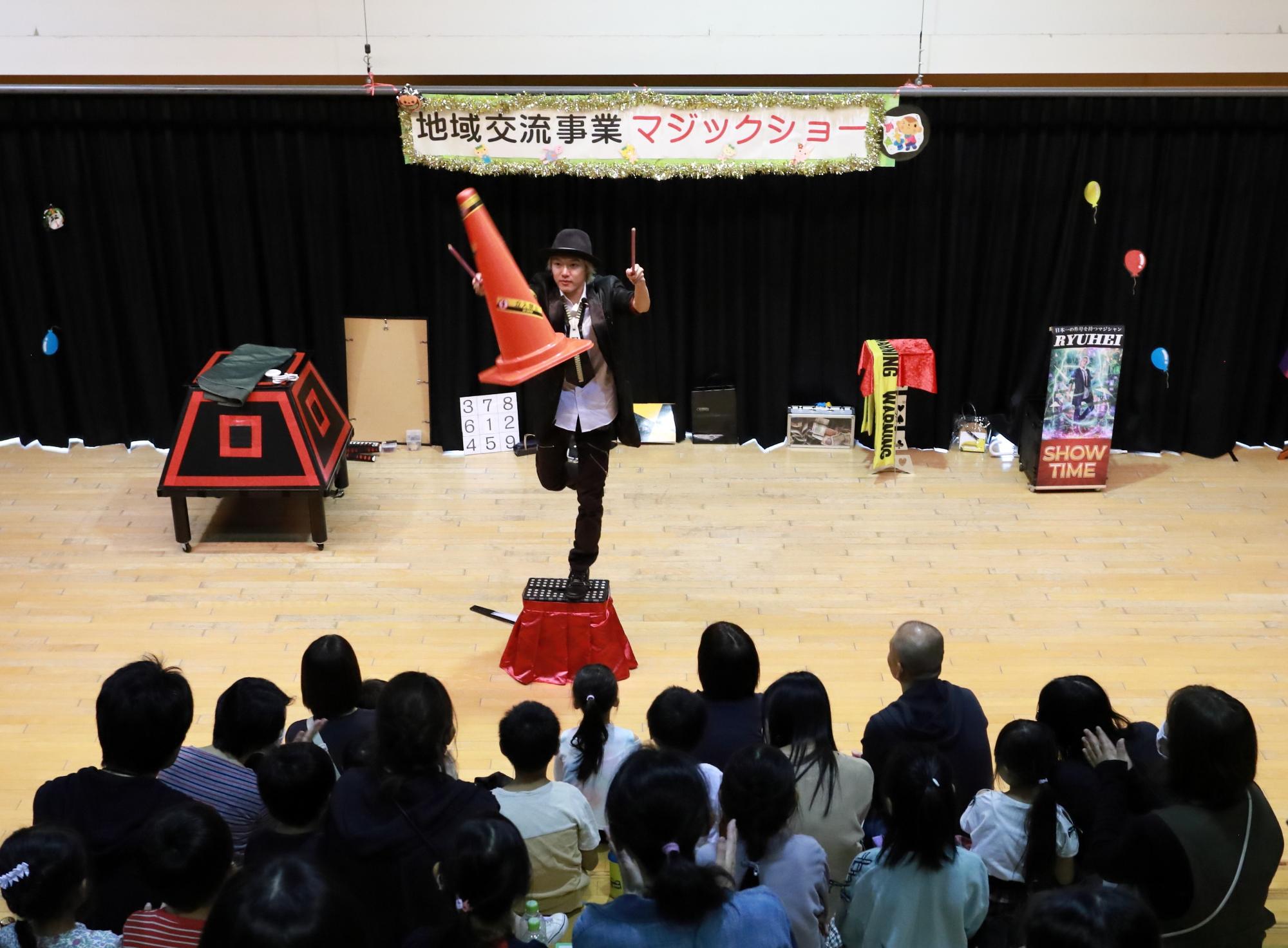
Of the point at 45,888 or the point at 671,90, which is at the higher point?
the point at 671,90

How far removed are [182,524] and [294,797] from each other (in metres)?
3.97

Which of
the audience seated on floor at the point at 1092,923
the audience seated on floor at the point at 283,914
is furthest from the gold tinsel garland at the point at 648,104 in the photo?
the audience seated on floor at the point at 283,914

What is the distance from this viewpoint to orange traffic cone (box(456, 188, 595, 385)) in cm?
411

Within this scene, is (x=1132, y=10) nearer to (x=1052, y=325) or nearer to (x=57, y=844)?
(x=1052, y=325)

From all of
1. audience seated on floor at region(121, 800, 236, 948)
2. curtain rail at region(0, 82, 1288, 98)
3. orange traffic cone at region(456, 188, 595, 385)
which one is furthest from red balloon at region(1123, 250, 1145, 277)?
audience seated on floor at region(121, 800, 236, 948)

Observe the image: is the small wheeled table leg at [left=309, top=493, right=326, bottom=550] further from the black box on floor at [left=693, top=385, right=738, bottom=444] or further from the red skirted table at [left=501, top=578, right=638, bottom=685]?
the black box on floor at [left=693, top=385, right=738, bottom=444]

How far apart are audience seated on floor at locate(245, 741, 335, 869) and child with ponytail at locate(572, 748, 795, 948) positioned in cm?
71

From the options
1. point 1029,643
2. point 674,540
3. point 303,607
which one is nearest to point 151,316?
point 303,607

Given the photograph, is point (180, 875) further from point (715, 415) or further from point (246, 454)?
point (715, 415)

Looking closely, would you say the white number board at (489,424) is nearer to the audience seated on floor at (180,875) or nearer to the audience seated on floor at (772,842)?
the audience seated on floor at (772,842)

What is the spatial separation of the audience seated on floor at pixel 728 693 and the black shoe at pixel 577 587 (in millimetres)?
1623

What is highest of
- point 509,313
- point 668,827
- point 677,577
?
point 509,313

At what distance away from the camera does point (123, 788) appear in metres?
2.66

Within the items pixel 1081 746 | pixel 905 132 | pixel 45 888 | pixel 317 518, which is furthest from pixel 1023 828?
pixel 905 132
